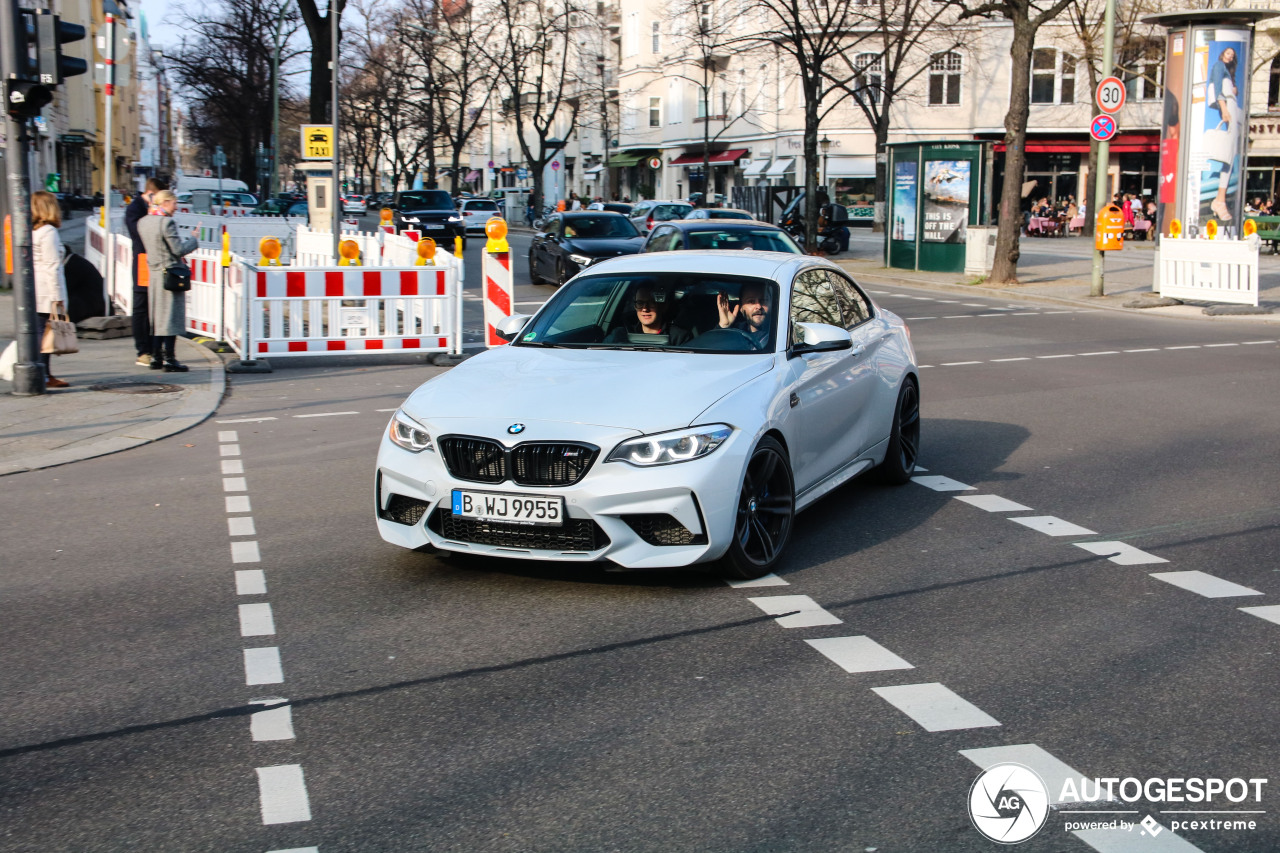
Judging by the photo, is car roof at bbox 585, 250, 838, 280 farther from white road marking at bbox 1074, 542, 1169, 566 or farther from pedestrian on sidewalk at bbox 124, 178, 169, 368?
pedestrian on sidewalk at bbox 124, 178, 169, 368

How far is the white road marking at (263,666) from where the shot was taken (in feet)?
16.6

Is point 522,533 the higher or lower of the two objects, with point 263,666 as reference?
higher

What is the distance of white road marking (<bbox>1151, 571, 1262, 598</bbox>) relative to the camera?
6.23 metres

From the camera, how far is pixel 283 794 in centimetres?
404

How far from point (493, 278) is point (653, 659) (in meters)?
10.4

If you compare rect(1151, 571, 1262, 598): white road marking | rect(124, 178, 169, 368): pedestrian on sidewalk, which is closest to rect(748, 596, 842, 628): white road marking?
rect(1151, 571, 1262, 598): white road marking

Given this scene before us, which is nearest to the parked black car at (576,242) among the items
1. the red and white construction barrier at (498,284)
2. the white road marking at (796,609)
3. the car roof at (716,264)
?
the red and white construction barrier at (498,284)

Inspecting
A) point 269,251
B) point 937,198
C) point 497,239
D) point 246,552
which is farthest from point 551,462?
point 937,198

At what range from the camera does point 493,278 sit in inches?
599

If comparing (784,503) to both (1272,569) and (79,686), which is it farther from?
(79,686)

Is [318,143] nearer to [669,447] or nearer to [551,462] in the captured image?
[551,462]

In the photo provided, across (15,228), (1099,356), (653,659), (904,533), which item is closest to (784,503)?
(904,533)

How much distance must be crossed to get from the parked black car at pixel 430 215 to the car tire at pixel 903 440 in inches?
1438

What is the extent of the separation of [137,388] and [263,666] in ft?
26.9
